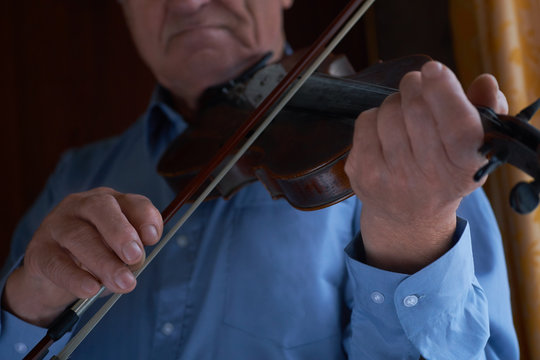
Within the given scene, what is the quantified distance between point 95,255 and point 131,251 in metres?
0.05

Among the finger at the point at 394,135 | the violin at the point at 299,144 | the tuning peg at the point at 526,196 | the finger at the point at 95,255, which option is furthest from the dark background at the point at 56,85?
the tuning peg at the point at 526,196

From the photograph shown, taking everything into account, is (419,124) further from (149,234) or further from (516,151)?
(149,234)

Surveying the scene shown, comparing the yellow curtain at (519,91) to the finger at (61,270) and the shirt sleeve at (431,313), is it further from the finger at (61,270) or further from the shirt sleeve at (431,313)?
the finger at (61,270)

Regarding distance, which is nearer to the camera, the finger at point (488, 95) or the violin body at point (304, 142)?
the finger at point (488, 95)

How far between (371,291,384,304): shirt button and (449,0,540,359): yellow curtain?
0.94 feet

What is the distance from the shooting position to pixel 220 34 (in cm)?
98

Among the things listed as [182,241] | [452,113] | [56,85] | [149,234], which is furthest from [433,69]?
[56,85]

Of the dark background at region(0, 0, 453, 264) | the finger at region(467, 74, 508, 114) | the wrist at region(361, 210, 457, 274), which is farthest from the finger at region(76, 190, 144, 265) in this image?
the dark background at region(0, 0, 453, 264)

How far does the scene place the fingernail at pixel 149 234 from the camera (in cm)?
58

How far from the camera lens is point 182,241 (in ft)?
2.89

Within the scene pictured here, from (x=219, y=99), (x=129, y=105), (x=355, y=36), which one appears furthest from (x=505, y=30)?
(x=129, y=105)

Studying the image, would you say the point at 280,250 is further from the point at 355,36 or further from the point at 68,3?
the point at 68,3

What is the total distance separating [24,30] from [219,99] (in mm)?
1049

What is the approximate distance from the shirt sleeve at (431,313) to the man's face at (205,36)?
50 cm
